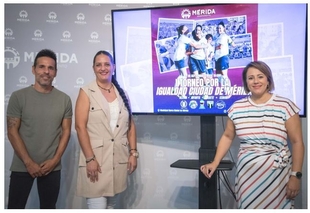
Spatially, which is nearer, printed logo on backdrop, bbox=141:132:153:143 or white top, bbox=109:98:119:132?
white top, bbox=109:98:119:132

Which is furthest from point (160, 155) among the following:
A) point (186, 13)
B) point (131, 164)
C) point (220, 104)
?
point (186, 13)

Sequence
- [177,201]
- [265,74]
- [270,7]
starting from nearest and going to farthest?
[265,74] → [270,7] → [177,201]

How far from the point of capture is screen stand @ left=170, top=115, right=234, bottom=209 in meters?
2.19

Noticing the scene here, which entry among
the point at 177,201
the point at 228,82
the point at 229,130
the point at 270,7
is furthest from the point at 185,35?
the point at 177,201

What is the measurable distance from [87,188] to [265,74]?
1420 millimetres

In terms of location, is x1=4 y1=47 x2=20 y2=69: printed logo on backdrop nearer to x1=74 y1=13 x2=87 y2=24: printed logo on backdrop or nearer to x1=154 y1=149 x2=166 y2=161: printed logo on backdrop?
x1=74 y1=13 x2=87 y2=24: printed logo on backdrop

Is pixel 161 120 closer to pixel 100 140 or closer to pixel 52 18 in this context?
pixel 100 140

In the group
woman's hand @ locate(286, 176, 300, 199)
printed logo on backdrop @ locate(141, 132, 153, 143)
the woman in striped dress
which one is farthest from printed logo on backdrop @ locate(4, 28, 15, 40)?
woman's hand @ locate(286, 176, 300, 199)

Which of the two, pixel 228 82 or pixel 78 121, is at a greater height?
pixel 228 82

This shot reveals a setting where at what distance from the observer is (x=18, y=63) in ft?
9.57

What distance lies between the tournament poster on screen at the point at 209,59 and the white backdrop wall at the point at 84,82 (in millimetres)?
543

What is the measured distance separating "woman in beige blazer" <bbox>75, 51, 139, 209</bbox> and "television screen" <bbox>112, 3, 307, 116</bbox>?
37 centimetres

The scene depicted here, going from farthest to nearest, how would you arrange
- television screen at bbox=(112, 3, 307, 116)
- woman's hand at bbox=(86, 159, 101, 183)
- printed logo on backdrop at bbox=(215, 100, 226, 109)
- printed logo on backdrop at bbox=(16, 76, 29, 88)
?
printed logo on backdrop at bbox=(16, 76, 29, 88), printed logo on backdrop at bbox=(215, 100, 226, 109), television screen at bbox=(112, 3, 307, 116), woman's hand at bbox=(86, 159, 101, 183)
